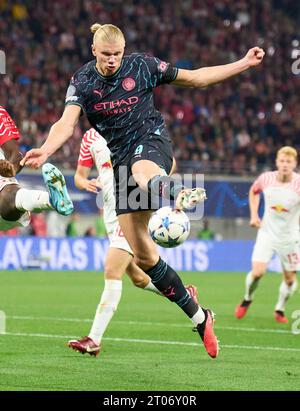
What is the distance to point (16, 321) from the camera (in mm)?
11750

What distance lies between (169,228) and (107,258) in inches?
79.2

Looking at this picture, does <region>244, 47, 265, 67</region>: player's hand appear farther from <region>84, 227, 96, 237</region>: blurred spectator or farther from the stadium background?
<region>84, 227, 96, 237</region>: blurred spectator

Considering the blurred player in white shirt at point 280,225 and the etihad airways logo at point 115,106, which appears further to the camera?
the blurred player in white shirt at point 280,225

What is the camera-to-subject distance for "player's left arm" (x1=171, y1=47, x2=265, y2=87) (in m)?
7.76

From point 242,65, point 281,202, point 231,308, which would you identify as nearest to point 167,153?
point 242,65

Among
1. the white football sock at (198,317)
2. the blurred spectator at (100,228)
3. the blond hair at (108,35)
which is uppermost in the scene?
the blond hair at (108,35)

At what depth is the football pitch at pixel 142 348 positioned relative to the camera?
7.13m

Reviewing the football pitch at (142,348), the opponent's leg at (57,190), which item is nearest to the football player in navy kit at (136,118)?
the opponent's leg at (57,190)

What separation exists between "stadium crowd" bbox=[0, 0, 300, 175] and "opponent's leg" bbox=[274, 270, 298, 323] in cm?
1290

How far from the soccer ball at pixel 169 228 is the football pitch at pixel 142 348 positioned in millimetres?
1026

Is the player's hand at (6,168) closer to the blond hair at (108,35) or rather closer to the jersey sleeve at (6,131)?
the jersey sleeve at (6,131)

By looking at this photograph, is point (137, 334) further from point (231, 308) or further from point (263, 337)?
point (231, 308)
